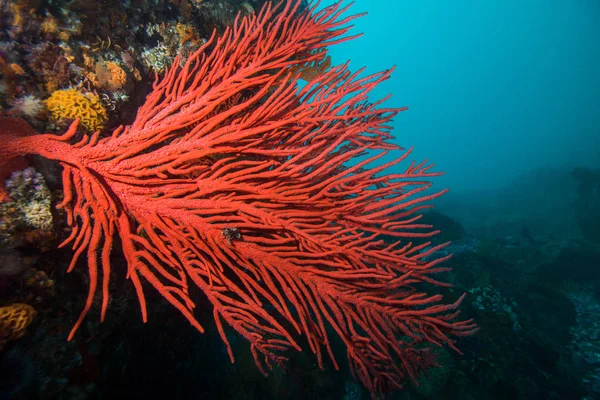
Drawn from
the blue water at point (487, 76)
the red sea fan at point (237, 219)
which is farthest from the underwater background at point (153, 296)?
the blue water at point (487, 76)

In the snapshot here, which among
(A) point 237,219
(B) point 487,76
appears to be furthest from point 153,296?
(B) point 487,76

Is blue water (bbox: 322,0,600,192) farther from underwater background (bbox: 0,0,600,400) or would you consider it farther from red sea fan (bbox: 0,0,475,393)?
red sea fan (bbox: 0,0,475,393)

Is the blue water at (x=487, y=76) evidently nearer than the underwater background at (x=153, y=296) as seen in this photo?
No

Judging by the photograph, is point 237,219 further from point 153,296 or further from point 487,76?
point 487,76

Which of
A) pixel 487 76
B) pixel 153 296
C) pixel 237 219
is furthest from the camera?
pixel 487 76

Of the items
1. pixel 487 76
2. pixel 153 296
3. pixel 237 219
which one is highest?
pixel 487 76

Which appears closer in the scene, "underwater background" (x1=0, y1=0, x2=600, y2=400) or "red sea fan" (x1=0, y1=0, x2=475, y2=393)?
"red sea fan" (x1=0, y1=0, x2=475, y2=393)

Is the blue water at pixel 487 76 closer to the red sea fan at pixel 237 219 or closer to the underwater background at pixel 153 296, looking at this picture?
the underwater background at pixel 153 296

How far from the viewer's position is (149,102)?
2.34 meters

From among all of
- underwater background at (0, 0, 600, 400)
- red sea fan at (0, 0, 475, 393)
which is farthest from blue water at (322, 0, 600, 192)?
red sea fan at (0, 0, 475, 393)

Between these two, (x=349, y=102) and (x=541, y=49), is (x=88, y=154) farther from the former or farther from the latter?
(x=541, y=49)

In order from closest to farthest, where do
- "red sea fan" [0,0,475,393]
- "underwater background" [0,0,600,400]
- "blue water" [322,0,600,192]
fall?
"red sea fan" [0,0,475,393] < "underwater background" [0,0,600,400] < "blue water" [322,0,600,192]

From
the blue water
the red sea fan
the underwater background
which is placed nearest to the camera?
the red sea fan

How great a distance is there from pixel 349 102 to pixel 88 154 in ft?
7.15
